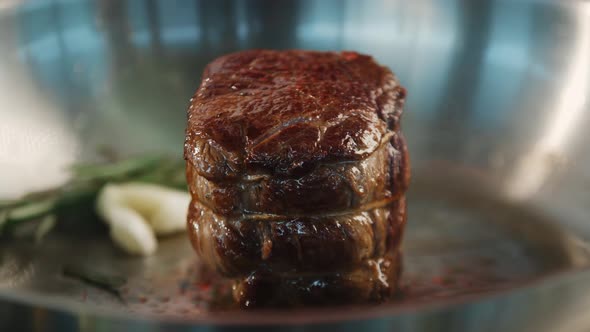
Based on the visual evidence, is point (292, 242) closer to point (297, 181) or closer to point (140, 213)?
point (297, 181)

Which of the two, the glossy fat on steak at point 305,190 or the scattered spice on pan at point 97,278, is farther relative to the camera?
the scattered spice on pan at point 97,278

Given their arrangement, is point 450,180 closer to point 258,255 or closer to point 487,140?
point 487,140

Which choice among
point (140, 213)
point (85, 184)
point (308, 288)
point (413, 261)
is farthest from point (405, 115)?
→ point (308, 288)

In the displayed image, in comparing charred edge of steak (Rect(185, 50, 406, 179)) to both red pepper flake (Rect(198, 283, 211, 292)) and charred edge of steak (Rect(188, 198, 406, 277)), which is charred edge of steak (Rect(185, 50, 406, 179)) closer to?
charred edge of steak (Rect(188, 198, 406, 277))

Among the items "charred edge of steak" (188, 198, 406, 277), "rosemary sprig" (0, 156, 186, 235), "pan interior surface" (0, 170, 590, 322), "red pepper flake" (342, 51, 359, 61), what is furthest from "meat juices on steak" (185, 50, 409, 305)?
"rosemary sprig" (0, 156, 186, 235)

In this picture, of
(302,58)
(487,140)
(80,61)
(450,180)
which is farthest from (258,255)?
(80,61)

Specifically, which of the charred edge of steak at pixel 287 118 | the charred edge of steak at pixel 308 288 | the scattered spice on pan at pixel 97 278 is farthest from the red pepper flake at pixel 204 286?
the charred edge of steak at pixel 287 118

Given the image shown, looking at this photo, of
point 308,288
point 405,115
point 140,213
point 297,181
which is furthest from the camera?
point 405,115

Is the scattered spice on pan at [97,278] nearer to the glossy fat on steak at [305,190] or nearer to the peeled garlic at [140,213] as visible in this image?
the peeled garlic at [140,213]
